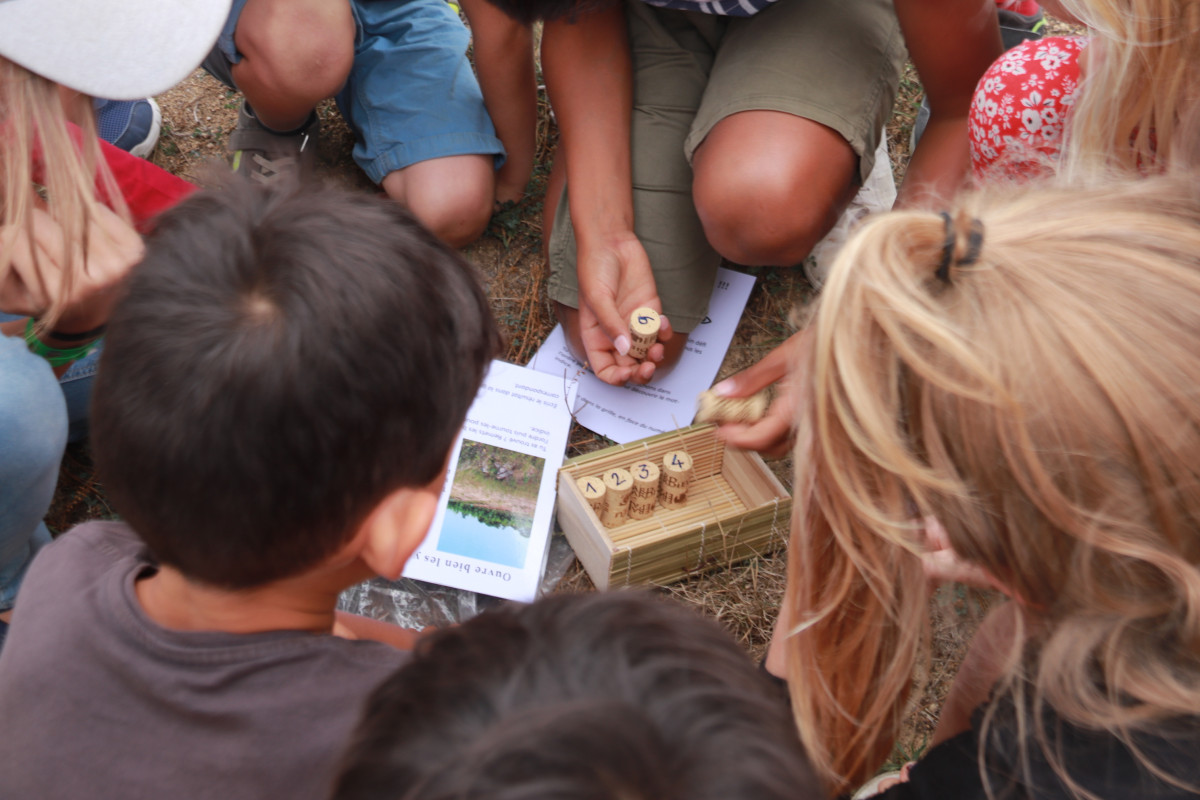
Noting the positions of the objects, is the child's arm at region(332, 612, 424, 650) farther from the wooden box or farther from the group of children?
the wooden box

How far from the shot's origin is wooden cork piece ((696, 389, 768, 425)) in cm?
142

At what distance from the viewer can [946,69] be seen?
1630 mm

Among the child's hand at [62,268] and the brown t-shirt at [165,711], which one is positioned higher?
the child's hand at [62,268]

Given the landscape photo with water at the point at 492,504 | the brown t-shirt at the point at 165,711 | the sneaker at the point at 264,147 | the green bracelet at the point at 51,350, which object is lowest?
the landscape photo with water at the point at 492,504

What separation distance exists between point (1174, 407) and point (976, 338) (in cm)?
18

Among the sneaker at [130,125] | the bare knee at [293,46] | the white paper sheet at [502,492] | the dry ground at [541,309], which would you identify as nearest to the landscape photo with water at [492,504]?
the white paper sheet at [502,492]

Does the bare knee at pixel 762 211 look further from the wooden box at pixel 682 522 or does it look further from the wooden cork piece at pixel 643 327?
the wooden box at pixel 682 522

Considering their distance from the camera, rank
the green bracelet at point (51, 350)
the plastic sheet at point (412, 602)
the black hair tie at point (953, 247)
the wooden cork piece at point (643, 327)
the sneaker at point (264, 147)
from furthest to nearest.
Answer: the sneaker at point (264, 147), the wooden cork piece at point (643, 327), the plastic sheet at point (412, 602), the green bracelet at point (51, 350), the black hair tie at point (953, 247)

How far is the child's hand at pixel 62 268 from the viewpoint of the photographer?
1142 millimetres

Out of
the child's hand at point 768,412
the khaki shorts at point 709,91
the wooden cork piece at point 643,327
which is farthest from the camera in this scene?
the khaki shorts at point 709,91

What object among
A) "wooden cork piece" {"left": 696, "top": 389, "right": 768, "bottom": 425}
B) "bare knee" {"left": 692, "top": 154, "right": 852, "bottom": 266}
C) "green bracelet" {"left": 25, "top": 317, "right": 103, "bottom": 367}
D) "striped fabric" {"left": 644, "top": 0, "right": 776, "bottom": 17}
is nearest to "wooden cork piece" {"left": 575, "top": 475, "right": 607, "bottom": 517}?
"wooden cork piece" {"left": 696, "top": 389, "right": 768, "bottom": 425}

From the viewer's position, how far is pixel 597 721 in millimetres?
460

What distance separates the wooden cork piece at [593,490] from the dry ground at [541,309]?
18cm

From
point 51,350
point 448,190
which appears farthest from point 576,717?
point 448,190
